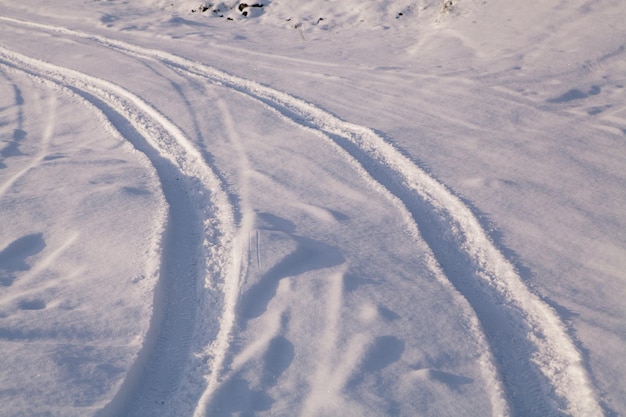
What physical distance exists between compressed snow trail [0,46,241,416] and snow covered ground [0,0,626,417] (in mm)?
16

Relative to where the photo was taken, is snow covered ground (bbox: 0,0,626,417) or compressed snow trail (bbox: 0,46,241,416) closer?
snow covered ground (bbox: 0,0,626,417)

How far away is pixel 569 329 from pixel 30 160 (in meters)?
3.84

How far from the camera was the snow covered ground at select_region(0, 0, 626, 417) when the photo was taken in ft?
8.06

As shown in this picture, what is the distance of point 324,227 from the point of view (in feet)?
11.4

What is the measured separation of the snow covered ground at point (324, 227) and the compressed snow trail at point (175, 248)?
2cm

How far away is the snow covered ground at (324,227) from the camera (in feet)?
8.06

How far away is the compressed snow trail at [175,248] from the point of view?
8.40 feet

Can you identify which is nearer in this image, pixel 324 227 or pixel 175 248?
pixel 175 248

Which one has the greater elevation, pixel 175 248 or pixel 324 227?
pixel 324 227

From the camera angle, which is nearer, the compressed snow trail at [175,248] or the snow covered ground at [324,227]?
the snow covered ground at [324,227]

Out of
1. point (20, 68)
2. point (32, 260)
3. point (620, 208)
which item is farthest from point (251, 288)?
point (20, 68)

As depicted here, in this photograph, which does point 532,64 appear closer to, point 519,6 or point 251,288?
point 519,6

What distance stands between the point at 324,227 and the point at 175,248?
90 centimetres

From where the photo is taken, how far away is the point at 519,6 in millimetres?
6781
